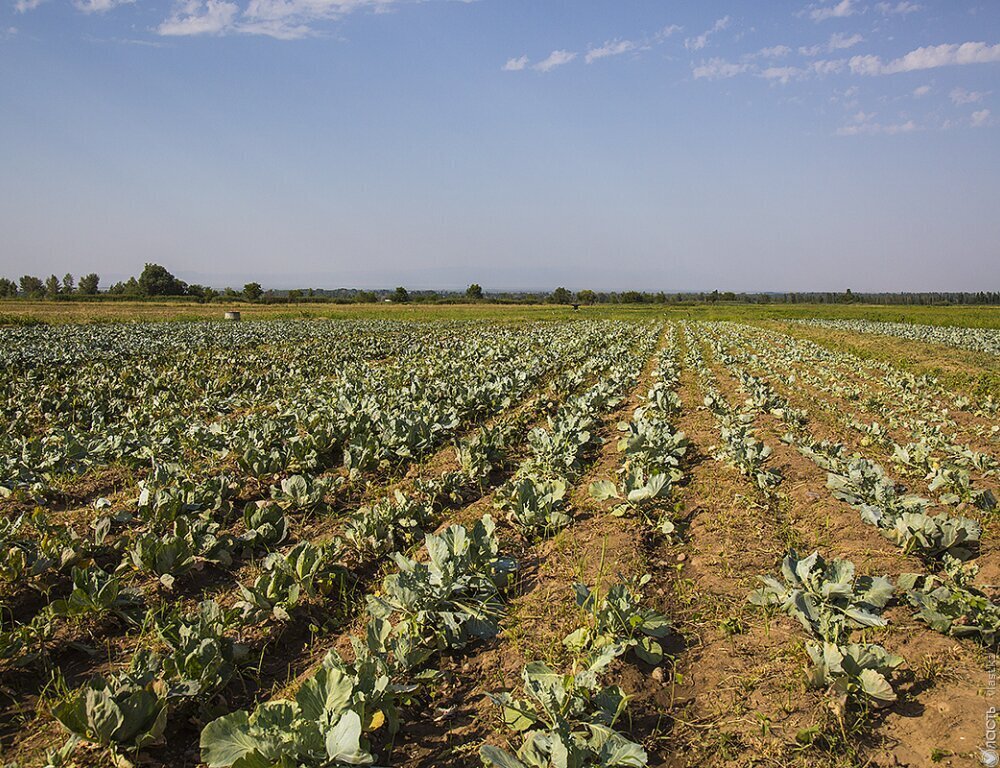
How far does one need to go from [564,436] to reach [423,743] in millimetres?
4596

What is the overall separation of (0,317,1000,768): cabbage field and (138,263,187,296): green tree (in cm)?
10917

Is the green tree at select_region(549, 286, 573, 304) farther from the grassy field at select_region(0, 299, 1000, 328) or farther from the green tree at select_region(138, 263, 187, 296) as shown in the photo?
the green tree at select_region(138, 263, 187, 296)

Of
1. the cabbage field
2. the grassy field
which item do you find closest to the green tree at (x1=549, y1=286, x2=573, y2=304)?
the grassy field

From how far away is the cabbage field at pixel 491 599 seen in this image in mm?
2527

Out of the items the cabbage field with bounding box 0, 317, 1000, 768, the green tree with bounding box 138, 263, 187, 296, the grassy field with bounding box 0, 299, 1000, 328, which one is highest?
the green tree with bounding box 138, 263, 187, 296

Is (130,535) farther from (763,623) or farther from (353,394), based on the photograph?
(353,394)

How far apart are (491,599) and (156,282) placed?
117 metres

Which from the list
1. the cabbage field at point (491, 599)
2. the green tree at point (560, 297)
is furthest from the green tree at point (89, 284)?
the cabbage field at point (491, 599)

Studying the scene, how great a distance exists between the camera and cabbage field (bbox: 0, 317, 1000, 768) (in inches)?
99.5

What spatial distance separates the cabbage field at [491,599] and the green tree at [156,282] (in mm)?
109169

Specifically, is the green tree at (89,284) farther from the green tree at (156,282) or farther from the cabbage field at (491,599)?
the cabbage field at (491,599)

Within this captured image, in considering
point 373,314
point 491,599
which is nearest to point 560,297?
point 373,314

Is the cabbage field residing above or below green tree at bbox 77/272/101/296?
below

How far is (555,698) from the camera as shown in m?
2.50
